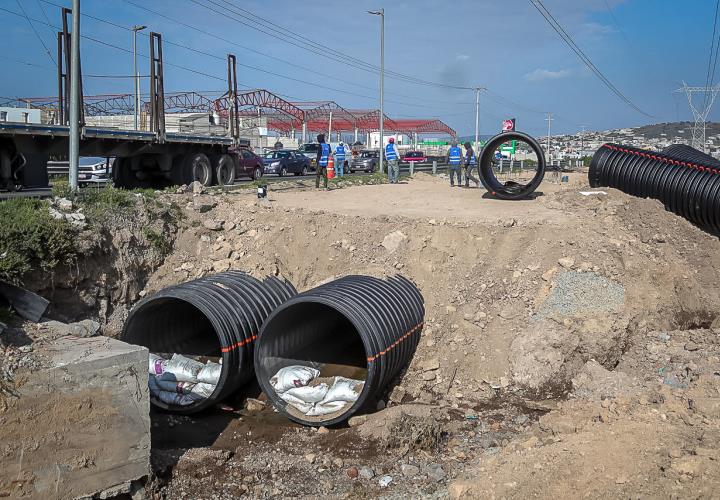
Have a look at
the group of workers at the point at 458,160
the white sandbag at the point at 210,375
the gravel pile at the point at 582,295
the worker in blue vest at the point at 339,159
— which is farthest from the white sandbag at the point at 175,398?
the worker in blue vest at the point at 339,159

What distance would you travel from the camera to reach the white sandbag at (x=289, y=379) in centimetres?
923

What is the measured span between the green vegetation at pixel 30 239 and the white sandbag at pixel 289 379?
3.63m

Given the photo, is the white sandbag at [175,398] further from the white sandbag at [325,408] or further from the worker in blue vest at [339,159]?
the worker in blue vest at [339,159]

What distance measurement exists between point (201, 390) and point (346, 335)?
114 inches

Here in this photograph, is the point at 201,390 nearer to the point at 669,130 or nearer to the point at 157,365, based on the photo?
the point at 157,365

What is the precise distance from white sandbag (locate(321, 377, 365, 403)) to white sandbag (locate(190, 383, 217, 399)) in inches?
Result: 65.1

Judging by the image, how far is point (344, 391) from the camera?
8906mm

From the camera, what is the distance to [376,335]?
8258mm

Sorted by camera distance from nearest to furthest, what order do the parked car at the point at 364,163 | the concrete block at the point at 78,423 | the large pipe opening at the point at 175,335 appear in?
the concrete block at the point at 78,423 → the large pipe opening at the point at 175,335 → the parked car at the point at 364,163

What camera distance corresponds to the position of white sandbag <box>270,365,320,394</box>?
9.23m

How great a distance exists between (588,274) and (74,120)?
980cm

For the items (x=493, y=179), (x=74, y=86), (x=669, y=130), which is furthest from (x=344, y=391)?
(x=669, y=130)

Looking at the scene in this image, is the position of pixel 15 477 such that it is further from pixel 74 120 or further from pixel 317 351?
pixel 74 120

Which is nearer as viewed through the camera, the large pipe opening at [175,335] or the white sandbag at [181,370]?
the large pipe opening at [175,335]
